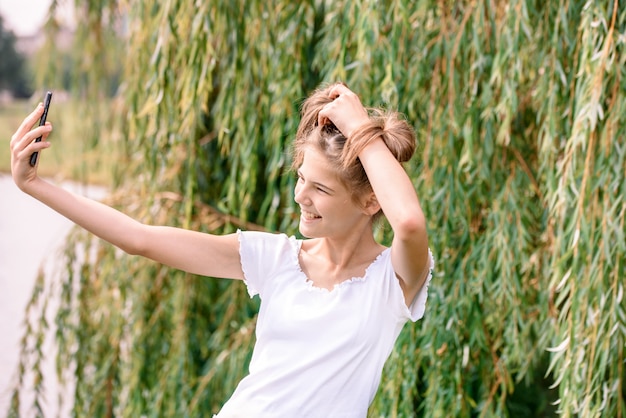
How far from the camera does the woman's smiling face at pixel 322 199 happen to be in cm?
161

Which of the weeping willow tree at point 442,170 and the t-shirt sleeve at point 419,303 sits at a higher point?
the weeping willow tree at point 442,170

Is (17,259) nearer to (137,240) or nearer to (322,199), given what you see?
(137,240)

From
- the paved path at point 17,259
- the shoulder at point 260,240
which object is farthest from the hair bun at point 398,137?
the paved path at point 17,259

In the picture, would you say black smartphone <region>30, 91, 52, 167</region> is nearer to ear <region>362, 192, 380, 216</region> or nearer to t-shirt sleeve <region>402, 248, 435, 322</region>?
ear <region>362, 192, 380, 216</region>

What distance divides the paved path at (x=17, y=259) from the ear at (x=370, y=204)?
378cm

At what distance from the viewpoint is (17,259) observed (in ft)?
21.7

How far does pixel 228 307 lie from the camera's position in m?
3.22

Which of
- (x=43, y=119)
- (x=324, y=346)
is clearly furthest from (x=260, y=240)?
(x=43, y=119)

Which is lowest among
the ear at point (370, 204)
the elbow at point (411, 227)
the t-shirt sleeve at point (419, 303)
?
the t-shirt sleeve at point (419, 303)

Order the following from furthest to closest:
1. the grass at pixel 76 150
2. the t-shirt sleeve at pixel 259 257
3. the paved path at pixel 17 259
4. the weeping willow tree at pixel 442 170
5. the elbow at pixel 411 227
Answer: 1. the paved path at pixel 17 259
2. the grass at pixel 76 150
3. the weeping willow tree at pixel 442 170
4. the t-shirt sleeve at pixel 259 257
5. the elbow at pixel 411 227

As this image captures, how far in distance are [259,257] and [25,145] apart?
45 centimetres

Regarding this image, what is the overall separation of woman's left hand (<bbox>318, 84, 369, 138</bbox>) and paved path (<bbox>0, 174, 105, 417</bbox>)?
12.7 feet

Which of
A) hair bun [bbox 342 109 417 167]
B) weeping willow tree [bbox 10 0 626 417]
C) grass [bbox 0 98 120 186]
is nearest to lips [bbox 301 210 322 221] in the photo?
hair bun [bbox 342 109 417 167]

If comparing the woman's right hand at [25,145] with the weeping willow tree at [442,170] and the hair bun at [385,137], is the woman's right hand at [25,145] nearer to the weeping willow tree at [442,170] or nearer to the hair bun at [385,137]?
the hair bun at [385,137]
